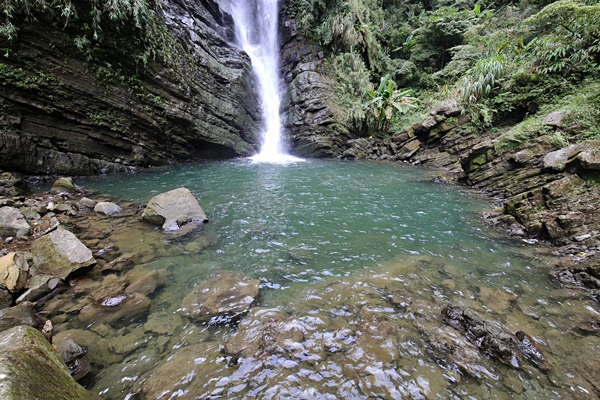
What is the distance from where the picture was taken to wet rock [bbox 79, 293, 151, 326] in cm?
293

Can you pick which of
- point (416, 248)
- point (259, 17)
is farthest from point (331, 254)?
point (259, 17)

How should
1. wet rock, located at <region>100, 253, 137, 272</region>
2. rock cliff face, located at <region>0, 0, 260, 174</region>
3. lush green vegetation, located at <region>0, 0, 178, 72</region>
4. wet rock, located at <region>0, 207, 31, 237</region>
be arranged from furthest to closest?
rock cliff face, located at <region>0, 0, 260, 174</region>, lush green vegetation, located at <region>0, 0, 178, 72</region>, wet rock, located at <region>0, 207, 31, 237</region>, wet rock, located at <region>100, 253, 137, 272</region>

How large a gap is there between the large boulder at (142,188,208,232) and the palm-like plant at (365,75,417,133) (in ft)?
50.5

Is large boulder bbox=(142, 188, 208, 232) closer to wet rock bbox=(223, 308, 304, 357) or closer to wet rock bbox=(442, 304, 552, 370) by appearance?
wet rock bbox=(223, 308, 304, 357)

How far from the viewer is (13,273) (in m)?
3.11

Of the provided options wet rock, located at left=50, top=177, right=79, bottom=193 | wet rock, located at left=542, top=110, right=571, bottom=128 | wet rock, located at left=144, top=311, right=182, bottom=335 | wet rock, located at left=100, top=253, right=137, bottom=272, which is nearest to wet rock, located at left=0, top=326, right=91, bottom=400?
wet rock, located at left=144, top=311, right=182, bottom=335

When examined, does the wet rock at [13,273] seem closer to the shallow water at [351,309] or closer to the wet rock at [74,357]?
the shallow water at [351,309]

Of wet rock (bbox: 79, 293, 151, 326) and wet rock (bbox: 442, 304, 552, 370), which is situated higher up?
wet rock (bbox: 79, 293, 151, 326)

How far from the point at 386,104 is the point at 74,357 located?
1889 cm

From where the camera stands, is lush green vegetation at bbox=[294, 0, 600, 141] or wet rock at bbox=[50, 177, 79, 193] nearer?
wet rock at bbox=[50, 177, 79, 193]

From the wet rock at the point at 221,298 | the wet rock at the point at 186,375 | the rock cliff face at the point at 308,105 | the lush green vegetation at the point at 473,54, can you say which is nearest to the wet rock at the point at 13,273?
the wet rock at the point at 221,298

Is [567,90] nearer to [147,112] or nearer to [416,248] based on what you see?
[416,248]

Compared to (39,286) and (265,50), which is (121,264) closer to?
(39,286)

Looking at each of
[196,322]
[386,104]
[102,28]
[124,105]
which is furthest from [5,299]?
[386,104]
